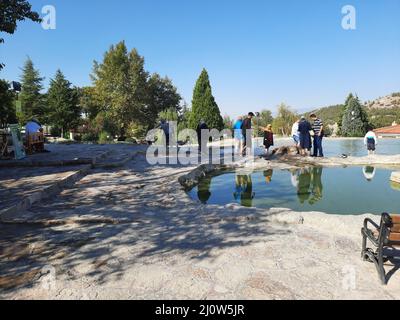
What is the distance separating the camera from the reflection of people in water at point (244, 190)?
6767 millimetres

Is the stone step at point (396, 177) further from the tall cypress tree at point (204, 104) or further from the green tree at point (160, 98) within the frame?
the green tree at point (160, 98)

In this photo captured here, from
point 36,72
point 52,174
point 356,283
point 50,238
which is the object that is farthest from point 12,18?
point 36,72

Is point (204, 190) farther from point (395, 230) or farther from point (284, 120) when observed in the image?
point (284, 120)

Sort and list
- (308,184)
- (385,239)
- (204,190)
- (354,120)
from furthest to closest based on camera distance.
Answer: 1. (354,120)
2. (308,184)
3. (204,190)
4. (385,239)

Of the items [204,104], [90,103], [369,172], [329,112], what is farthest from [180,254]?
[329,112]

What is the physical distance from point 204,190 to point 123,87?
90.2 feet

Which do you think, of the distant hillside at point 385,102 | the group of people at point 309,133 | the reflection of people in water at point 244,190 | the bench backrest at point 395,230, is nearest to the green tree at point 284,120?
the group of people at point 309,133

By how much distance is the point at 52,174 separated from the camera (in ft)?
25.7

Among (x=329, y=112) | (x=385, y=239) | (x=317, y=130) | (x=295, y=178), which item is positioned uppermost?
(x=329, y=112)

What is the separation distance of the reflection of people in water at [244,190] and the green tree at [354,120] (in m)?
26.9

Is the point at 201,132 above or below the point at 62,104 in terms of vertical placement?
below

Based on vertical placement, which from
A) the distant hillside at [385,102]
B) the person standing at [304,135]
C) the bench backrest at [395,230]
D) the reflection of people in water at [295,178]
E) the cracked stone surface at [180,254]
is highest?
the distant hillside at [385,102]

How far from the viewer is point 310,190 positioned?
7.60 metres

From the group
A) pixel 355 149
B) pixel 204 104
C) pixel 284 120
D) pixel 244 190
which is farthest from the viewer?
pixel 284 120
